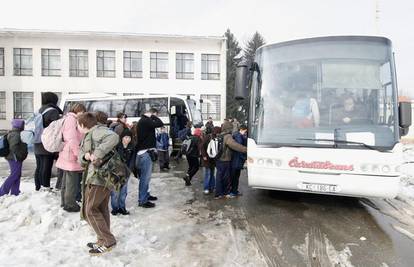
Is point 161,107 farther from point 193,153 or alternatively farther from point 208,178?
point 208,178

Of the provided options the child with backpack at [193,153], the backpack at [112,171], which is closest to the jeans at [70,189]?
the backpack at [112,171]

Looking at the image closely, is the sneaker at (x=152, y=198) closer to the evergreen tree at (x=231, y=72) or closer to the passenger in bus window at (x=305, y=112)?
the passenger in bus window at (x=305, y=112)

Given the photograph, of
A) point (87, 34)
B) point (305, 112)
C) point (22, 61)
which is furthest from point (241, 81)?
→ point (22, 61)

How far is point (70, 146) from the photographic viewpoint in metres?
5.96

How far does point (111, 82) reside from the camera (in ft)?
99.7

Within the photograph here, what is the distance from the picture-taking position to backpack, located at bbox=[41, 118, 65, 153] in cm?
607

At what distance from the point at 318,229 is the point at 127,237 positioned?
3.12m

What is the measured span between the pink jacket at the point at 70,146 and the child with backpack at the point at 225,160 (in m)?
3.18

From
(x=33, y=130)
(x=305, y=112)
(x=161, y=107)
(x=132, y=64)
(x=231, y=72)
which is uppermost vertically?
(x=231, y=72)

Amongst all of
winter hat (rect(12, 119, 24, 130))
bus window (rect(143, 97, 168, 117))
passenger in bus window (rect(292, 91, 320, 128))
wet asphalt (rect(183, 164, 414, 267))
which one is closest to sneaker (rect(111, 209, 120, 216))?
wet asphalt (rect(183, 164, 414, 267))

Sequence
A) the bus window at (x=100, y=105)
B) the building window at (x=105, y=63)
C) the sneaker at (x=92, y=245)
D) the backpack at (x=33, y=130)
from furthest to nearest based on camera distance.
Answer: the building window at (x=105, y=63) → the bus window at (x=100, y=105) → the backpack at (x=33, y=130) → the sneaker at (x=92, y=245)

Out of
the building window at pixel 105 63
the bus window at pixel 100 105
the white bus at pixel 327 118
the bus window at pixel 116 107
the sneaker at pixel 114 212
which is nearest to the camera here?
the white bus at pixel 327 118

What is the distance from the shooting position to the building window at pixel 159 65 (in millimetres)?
30688

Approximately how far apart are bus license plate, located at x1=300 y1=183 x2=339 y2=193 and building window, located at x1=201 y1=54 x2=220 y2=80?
25480 millimetres
